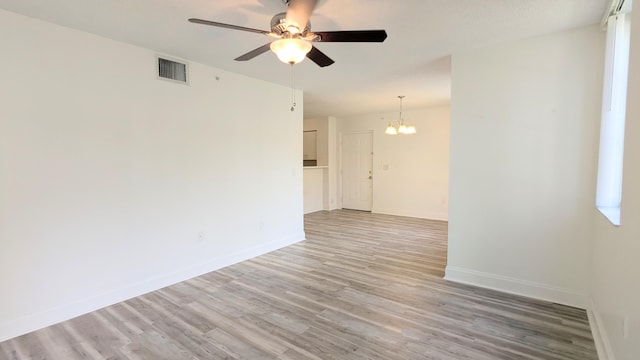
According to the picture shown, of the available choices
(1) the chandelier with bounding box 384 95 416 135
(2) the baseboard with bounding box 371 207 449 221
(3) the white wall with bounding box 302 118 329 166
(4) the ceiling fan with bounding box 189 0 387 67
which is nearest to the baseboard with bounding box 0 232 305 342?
(4) the ceiling fan with bounding box 189 0 387 67

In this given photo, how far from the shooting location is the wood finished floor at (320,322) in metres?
2.25

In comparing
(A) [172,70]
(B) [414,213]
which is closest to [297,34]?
(A) [172,70]

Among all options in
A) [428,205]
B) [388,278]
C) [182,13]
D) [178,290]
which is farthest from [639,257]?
[428,205]

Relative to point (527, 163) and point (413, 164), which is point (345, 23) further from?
point (413, 164)

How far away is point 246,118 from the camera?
4293 mm

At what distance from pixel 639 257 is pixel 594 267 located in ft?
5.07

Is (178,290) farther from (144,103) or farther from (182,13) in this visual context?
(182,13)

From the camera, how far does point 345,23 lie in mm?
2592

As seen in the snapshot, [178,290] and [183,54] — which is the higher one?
[183,54]

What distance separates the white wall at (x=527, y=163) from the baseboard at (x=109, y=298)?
2694 millimetres

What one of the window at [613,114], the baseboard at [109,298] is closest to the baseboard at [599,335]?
the window at [613,114]

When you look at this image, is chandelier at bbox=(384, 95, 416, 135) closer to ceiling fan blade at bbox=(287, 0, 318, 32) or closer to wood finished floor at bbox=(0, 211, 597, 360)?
wood finished floor at bbox=(0, 211, 597, 360)

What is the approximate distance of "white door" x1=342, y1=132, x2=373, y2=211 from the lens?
816 centimetres

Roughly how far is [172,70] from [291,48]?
2046 mm
